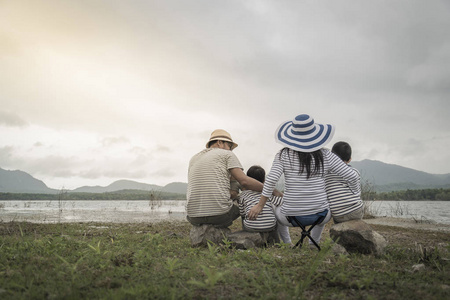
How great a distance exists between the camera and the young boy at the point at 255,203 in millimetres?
4586

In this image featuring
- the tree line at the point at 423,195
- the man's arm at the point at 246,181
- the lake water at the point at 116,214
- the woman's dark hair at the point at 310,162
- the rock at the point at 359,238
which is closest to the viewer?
the rock at the point at 359,238

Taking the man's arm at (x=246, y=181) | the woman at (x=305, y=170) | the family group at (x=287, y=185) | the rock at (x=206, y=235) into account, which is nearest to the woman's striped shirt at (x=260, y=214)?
the family group at (x=287, y=185)

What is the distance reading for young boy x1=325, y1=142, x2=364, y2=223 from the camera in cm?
431

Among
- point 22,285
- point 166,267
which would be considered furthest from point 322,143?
point 22,285

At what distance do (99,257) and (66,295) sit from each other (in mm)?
1178

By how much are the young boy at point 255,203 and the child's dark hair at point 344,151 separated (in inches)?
48.7

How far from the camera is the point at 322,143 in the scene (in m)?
4.23

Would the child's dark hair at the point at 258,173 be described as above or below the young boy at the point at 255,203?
above

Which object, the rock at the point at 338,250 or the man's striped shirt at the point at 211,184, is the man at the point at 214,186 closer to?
the man's striped shirt at the point at 211,184

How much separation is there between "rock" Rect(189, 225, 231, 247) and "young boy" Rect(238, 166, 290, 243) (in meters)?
0.46

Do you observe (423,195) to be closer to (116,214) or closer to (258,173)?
(116,214)

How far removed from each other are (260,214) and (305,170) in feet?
3.38

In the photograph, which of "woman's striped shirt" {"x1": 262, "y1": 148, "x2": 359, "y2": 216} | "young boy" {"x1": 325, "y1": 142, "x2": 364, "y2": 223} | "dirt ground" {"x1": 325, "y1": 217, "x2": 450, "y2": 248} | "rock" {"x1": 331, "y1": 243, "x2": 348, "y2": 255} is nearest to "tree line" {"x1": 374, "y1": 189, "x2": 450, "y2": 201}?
"dirt ground" {"x1": 325, "y1": 217, "x2": 450, "y2": 248}

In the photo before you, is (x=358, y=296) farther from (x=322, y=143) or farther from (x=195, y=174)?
(x=195, y=174)
